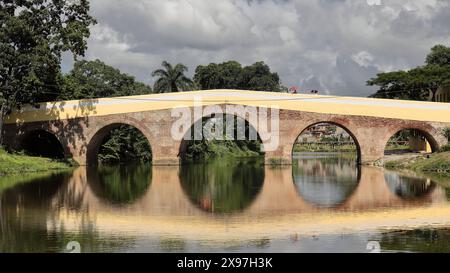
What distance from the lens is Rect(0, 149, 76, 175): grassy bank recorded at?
25.7m

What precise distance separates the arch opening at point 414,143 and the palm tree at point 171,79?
1607 centimetres

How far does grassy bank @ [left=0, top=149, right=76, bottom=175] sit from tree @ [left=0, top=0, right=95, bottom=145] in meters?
2.31

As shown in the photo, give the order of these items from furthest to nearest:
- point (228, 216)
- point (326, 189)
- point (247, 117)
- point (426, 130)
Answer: point (247, 117), point (426, 130), point (326, 189), point (228, 216)

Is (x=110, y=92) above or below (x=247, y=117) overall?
above

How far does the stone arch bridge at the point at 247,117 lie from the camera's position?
28.7m

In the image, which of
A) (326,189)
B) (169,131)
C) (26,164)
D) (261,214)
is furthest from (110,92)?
(261,214)

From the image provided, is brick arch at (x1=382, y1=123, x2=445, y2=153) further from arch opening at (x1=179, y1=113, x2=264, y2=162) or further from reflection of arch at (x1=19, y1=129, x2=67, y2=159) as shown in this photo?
reflection of arch at (x1=19, y1=129, x2=67, y2=159)

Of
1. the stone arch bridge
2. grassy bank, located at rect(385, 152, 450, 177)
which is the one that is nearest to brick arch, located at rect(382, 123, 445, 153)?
the stone arch bridge

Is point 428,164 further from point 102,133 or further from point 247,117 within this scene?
point 102,133

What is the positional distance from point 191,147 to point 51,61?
14496 mm

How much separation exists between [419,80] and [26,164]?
2663 cm

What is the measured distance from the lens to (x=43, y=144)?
3319 centimetres

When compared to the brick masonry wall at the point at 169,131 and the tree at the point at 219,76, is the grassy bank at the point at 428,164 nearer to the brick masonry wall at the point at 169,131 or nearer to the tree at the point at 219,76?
the brick masonry wall at the point at 169,131
